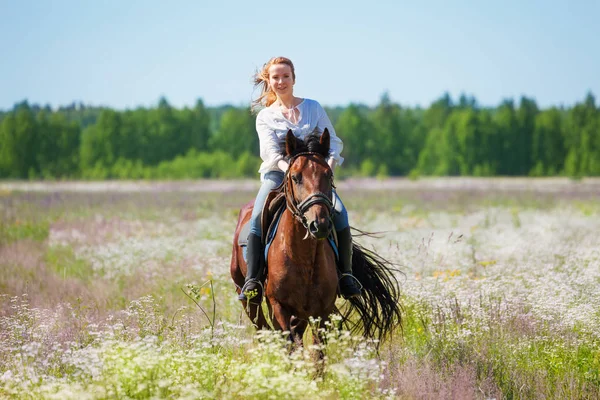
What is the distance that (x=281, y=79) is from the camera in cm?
680

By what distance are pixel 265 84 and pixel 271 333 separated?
114 inches

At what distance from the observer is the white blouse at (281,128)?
254 inches

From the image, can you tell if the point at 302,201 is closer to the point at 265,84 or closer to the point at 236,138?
the point at 265,84

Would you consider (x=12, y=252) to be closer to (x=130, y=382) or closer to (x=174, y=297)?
(x=174, y=297)

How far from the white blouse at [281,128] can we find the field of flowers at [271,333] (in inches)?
51.2

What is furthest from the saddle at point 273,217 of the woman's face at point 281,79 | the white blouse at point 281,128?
the woman's face at point 281,79

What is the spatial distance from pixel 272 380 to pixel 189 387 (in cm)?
47

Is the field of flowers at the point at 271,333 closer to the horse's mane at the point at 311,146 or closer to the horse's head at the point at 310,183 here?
the horse's head at the point at 310,183

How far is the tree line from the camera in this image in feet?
276

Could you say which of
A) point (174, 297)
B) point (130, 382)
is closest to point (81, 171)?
point (174, 297)

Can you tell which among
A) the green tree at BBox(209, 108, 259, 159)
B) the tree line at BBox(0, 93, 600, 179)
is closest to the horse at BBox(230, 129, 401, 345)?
the tree line at BBox(0, 93, 600, 179)

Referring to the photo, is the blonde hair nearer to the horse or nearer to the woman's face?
the woman's face

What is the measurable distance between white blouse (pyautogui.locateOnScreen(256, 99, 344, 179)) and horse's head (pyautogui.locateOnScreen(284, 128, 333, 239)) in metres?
0.39

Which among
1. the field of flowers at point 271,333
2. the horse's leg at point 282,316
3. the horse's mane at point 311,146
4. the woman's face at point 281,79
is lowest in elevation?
the field of flowers at point 271,333
